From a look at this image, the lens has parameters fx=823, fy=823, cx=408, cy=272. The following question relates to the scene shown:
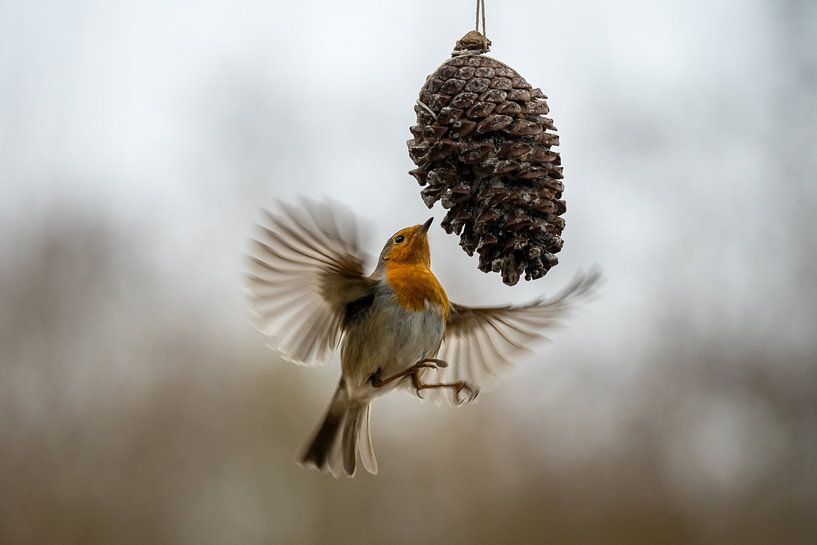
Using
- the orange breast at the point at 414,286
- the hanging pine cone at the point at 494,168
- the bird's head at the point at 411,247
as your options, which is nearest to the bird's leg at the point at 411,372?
the orange breast at the point at 414,286

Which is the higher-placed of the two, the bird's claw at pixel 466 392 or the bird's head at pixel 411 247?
the bird's head at pixel 411 247

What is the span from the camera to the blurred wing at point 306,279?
173 cm

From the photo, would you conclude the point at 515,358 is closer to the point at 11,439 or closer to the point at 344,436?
the point at 344,436

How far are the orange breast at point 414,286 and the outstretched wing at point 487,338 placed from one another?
15 cm

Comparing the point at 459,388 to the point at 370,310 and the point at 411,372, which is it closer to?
the point at 411,372

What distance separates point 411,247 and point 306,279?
0.83 feet

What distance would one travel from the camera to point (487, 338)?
215 centimetres

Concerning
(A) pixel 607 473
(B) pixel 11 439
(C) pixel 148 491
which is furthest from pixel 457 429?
(B) pixel 11 439

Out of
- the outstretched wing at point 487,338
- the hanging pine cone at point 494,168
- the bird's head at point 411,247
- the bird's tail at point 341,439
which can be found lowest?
the bird's tail at point 341,439

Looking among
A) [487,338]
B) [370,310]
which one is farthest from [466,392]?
[370,310]

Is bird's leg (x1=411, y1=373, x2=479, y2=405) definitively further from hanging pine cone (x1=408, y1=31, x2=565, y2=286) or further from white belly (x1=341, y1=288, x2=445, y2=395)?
hanging pine cone (x1=408, y1=31, x2=565, y2=286)

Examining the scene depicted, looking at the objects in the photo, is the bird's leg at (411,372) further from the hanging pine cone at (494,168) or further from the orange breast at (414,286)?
the hanging pine cone at (494,168)

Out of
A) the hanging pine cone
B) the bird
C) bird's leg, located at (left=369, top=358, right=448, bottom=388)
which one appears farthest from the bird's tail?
the hanging pine cone

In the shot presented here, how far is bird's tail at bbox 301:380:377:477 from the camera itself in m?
2.20
